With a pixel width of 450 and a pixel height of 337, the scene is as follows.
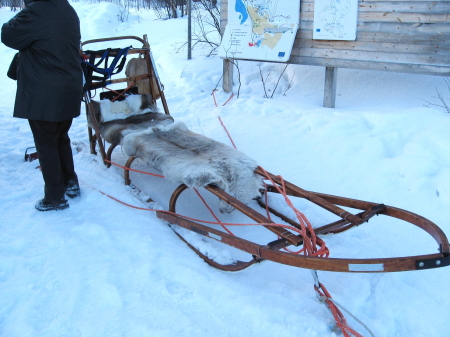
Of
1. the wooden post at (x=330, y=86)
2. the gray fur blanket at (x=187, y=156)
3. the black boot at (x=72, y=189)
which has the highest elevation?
the wooden post at (x=330, y=86)

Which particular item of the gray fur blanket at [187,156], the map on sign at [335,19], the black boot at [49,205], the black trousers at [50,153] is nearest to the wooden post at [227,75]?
the map on sign at [335,19]

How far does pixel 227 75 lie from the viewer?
6625mm

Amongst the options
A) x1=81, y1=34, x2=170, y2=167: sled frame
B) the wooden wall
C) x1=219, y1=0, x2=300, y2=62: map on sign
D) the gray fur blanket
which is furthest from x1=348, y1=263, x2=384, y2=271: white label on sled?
x1=219, y1=0, x2=300, y2=62: map on sign

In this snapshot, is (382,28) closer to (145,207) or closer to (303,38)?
(303,38)

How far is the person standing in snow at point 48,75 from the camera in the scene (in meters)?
2.89

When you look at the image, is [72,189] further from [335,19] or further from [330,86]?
[335,19]

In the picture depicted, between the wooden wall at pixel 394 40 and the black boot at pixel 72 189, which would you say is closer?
the black boot at pixel 72 189

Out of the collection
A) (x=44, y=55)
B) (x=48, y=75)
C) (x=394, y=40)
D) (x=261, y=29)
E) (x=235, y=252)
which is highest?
(x=261, y=29)

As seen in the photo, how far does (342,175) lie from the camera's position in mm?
3928

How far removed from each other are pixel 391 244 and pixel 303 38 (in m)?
3.51

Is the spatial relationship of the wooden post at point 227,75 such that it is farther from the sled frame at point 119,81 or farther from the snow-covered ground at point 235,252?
the sled frame at point 119,81

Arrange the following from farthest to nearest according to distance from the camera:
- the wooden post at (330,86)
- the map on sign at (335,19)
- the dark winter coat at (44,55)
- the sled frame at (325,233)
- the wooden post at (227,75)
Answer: the wooden post at (227,75) < the wooden post at (330,86) < the map on sign at (335,19) < the dark winter coat at (44,55) < the sled frame at (325,233)

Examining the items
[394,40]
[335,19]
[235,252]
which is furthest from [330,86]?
[235,252]

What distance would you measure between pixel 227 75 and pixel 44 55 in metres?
3.93
